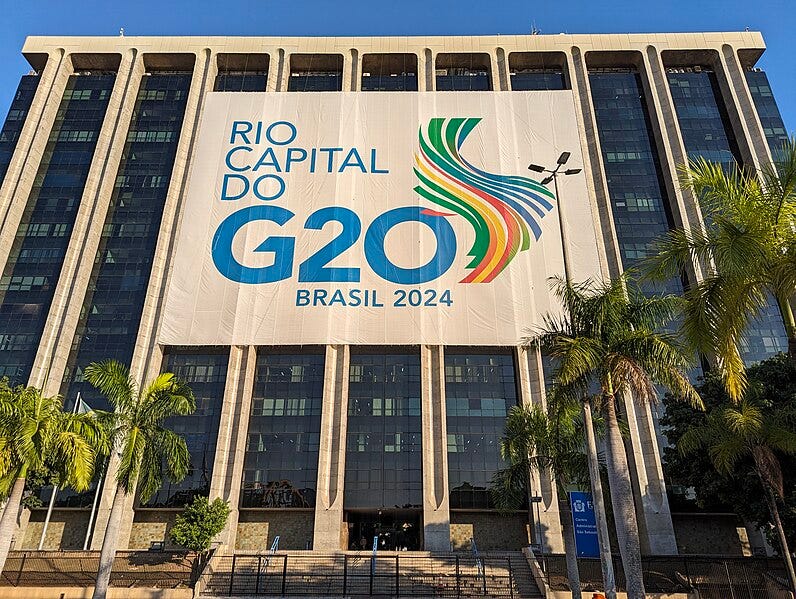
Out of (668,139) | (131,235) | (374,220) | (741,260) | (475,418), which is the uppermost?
(668,139)

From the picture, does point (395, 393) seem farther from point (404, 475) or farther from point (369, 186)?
point (369, 186)

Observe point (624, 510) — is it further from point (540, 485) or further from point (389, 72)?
point (389, 72)

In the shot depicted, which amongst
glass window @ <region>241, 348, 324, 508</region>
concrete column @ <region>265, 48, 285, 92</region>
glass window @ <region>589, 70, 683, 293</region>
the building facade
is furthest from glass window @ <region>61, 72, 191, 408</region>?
glass window @ <region>589, 70, 683, 293</region>

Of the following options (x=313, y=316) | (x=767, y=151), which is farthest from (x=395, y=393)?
(x=767, y=151)

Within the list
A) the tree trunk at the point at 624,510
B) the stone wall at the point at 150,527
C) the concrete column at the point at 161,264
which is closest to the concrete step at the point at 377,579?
the tree trunk at the point at 624,510

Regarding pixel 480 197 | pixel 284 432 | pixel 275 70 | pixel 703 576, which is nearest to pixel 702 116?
pixel 480 197

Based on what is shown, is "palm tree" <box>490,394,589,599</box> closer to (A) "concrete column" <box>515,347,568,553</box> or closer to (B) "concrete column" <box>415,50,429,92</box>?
(A) "concrete column" <box>515,347,568,553</box>

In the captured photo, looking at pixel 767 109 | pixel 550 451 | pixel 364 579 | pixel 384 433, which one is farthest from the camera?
pixel 767 109

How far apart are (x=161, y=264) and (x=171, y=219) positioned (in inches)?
207

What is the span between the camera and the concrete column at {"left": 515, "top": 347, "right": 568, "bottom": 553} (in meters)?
44.2

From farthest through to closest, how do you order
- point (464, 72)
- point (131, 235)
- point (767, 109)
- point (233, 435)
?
point (464, 72), point (767, 109), point (131, 235), point (233, 435)

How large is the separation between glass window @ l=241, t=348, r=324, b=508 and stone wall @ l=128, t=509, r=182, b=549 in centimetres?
658

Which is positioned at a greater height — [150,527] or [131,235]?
[131,235]

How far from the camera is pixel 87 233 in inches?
2224
